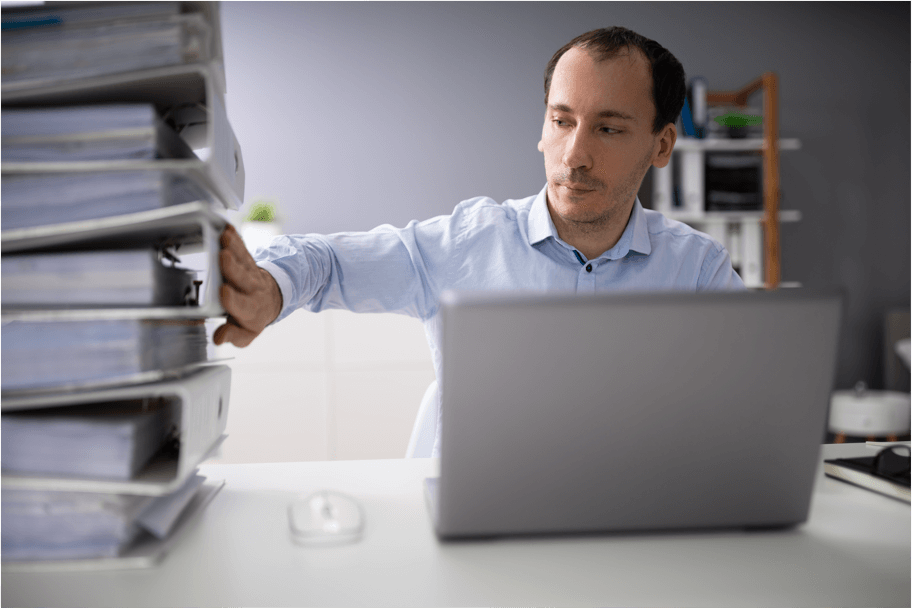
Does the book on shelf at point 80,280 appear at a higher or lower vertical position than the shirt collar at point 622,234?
lower

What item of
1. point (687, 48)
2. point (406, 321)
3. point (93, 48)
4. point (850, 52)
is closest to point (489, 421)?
point (93, 48)

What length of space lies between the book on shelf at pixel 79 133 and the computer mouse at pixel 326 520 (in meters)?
0.36

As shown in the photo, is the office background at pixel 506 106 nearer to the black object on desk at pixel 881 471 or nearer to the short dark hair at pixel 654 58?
the short dark hair at pixel 654 58

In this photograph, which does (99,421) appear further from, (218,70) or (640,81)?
(640,81)

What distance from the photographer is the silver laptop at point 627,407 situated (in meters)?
0.48

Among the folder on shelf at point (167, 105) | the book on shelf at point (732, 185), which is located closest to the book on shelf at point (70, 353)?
the folder on shelf at point (167, 105)

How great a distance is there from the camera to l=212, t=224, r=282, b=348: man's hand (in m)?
0.64

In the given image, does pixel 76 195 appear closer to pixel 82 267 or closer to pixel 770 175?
pixel 82 267

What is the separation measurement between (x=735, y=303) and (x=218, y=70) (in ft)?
1.64

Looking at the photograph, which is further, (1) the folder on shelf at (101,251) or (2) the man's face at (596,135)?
(2) the man's face at (596,135)

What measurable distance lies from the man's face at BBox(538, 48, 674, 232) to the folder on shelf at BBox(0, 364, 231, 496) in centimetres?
84

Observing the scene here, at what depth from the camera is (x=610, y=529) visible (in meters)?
0.57

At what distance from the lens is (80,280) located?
0.51 metres

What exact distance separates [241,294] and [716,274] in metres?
1.06
